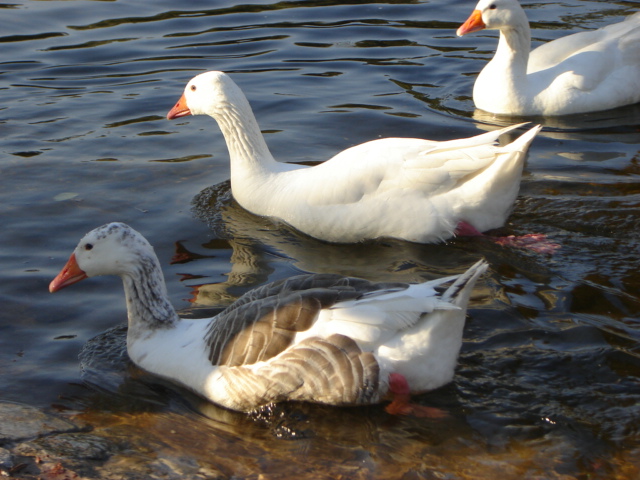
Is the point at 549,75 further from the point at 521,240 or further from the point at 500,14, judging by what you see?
the point at 521,240

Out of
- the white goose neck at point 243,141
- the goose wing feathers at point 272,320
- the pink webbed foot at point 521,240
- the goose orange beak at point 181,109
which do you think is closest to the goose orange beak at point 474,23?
the white goose neck at point 243,141

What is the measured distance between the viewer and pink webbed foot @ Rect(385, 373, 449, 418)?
4.93 metres

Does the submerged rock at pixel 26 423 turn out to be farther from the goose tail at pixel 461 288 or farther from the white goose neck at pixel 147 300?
the goose tail at pixel 461 288

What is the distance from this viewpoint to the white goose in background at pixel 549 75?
9.72 metres

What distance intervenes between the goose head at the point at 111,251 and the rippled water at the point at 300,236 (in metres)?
0.59

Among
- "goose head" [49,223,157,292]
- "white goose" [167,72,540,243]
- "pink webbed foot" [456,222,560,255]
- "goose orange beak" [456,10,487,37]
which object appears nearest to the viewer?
"goose head" [49,223,157,292]

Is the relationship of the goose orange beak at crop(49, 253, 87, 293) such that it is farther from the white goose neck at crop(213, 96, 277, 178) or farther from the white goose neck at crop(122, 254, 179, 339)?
the white goose neck at crop(213, 96, 277, 178)

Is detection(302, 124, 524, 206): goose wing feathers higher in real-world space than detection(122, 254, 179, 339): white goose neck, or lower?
higher

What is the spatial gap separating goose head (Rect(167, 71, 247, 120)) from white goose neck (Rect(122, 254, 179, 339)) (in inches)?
101

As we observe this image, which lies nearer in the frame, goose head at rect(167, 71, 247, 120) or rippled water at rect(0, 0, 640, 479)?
rippled water at rect(0, 0, 640, 479)

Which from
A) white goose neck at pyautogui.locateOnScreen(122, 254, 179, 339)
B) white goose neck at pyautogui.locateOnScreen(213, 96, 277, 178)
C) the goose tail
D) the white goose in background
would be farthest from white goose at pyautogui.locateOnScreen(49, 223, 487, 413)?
the white goose in background

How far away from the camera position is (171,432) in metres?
4.87

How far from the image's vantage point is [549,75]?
32.4 ft

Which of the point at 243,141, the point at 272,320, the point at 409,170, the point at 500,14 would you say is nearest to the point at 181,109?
the point at 243,141
